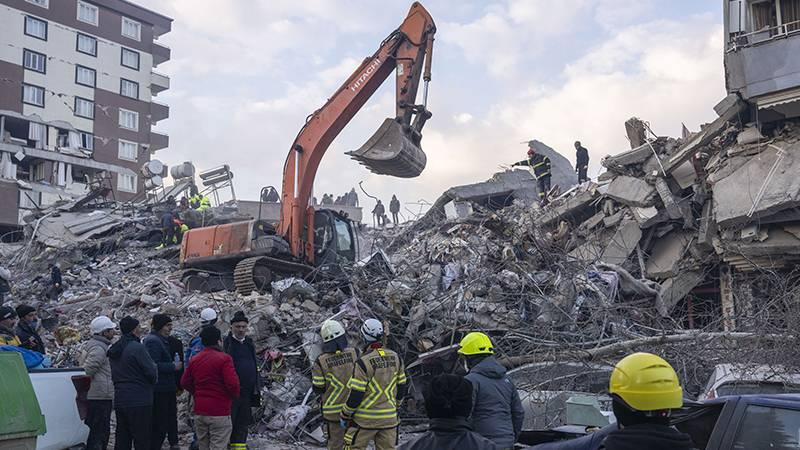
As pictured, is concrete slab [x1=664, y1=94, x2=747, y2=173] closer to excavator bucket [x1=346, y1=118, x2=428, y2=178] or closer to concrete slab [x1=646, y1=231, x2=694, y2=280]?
concrete slab [x1=646, y1=231, x2=694, y2=280]

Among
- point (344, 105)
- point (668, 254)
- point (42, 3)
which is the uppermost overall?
point (42, 3)

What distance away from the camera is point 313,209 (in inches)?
571

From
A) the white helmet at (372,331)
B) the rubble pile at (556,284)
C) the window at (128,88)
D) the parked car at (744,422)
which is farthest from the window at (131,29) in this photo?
the parked car at (744,422)

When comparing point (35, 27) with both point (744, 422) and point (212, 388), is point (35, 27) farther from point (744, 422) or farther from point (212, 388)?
point (744, 422)

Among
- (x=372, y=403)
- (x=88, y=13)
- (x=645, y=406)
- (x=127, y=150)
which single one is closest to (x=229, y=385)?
(x=372, y=403)

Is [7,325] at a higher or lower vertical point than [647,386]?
higher

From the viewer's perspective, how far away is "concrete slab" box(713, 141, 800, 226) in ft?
44.4

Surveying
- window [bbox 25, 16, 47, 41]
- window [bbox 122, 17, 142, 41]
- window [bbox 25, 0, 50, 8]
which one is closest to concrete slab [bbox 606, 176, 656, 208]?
window [bbox 25, 16, 47, 41]

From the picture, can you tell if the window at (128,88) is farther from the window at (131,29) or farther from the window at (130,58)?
the window at (131,29)

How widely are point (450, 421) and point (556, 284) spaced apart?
7.88 metres

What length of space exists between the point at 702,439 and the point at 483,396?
1451 millimetres

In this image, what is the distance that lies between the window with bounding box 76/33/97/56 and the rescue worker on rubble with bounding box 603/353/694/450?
172 ft

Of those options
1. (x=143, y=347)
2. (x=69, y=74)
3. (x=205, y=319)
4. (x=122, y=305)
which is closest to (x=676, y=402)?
(x=143, y=347)

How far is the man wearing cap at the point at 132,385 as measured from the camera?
6.82 meters
